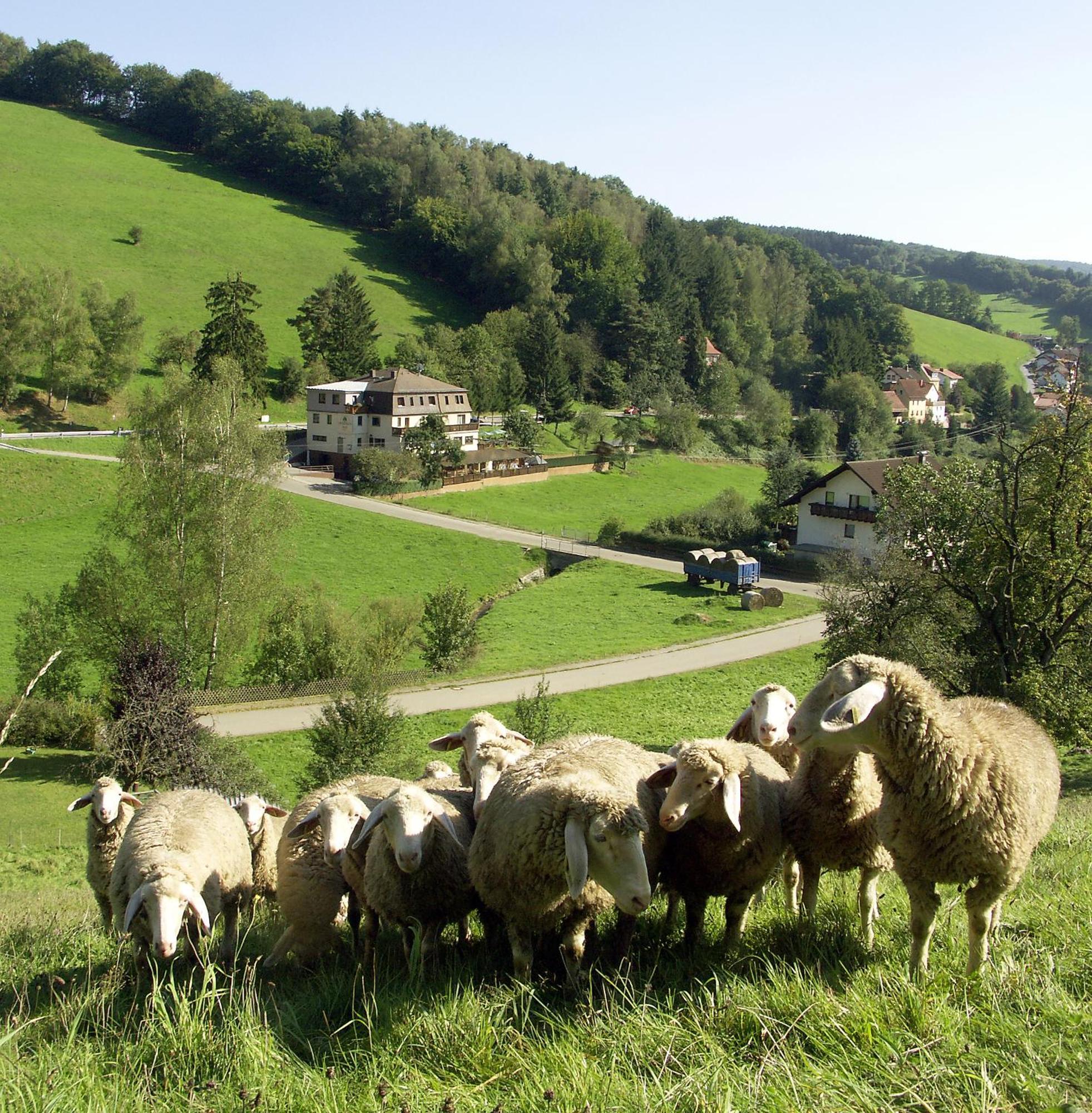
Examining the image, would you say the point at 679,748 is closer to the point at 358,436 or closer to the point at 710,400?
the point at 358,436

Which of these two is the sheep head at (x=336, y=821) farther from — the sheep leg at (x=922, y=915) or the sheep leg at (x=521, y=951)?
the sheep leg at (x=922, y=915)

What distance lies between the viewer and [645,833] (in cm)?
709

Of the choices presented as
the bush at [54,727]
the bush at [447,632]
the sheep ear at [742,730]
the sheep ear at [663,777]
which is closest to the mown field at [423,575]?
the bush at [447,632]

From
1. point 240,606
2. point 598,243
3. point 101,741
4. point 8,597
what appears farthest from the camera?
point 598,243

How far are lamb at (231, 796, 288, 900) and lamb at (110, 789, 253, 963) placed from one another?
0.42 meters

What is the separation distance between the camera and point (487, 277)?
11512 cm

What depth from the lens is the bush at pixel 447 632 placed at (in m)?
37.4

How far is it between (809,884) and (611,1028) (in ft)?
9.83

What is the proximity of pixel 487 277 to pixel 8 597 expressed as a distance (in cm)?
8317

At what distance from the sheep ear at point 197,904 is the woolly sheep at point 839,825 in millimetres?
4885

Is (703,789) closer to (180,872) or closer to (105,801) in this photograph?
(180,872)

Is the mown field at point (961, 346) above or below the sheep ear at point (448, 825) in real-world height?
above

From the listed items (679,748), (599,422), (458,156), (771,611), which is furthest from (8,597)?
(458,156)

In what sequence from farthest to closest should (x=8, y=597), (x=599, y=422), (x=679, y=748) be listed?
(x=599, y=422)
(x=8, y=597)
(x=679, y=748)
